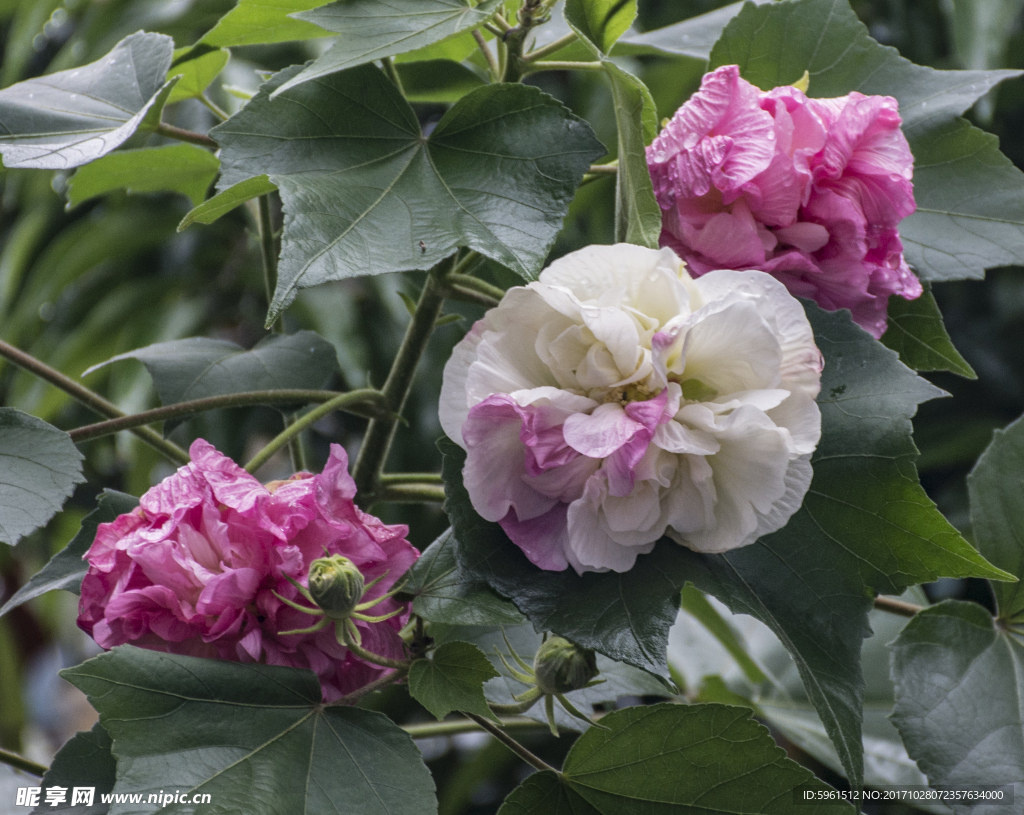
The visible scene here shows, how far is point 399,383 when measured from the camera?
426mm

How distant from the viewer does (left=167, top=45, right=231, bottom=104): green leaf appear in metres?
0.45

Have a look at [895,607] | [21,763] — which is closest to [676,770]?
[895,607]

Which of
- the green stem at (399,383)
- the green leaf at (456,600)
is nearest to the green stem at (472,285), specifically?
the green stem at (399,383)

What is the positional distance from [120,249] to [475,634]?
0.94m

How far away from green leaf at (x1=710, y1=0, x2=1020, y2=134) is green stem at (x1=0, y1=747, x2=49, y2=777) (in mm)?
419

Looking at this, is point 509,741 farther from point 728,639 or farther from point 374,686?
point 728,639

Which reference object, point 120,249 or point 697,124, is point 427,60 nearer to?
point 697,124

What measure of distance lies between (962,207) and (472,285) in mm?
225

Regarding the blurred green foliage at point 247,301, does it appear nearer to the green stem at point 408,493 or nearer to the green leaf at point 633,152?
the green stem at point 408,493

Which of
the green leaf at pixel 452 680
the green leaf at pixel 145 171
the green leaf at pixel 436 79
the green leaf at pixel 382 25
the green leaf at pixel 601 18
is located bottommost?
the green leaf at pixel 452 680

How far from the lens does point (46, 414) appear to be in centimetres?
113

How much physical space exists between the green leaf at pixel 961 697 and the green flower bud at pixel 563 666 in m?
0.16

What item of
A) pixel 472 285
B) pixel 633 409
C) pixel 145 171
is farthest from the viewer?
pixel 145 171

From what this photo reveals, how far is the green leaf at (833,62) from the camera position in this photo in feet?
1.36
